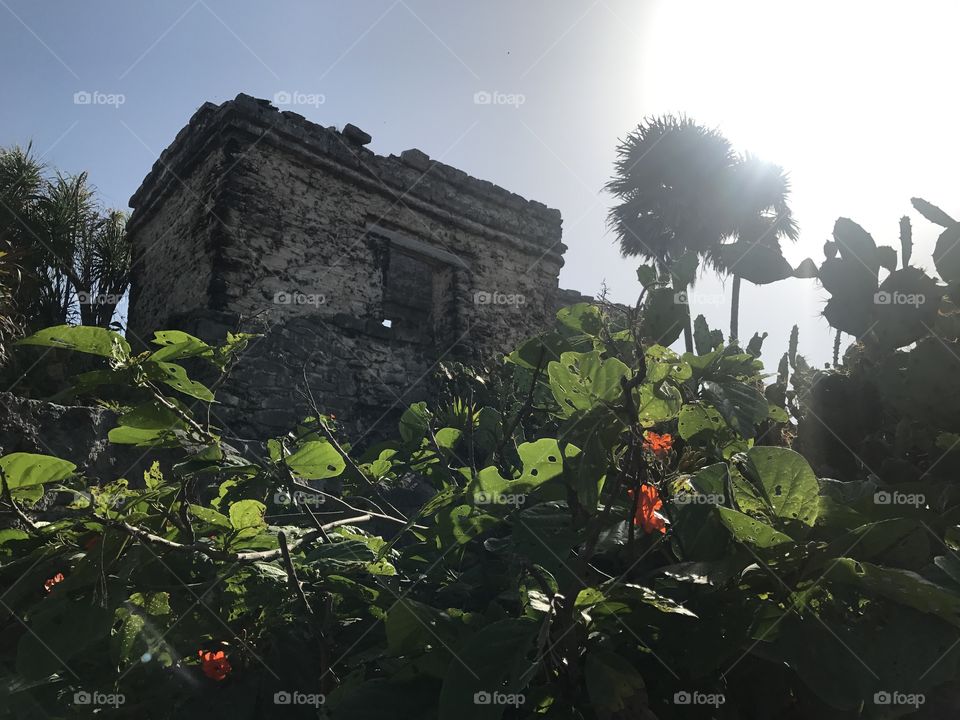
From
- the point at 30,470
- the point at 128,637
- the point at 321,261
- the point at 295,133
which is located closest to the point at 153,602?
the point at 128,637

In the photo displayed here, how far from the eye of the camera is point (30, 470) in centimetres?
92

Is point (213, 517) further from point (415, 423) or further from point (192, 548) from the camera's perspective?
point (415, 423)

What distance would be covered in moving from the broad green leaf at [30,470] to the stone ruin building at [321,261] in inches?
210

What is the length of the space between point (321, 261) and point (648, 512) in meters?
7.13

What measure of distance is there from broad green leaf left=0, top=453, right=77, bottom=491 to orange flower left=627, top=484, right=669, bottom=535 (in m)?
0.77

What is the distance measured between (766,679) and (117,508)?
34.6 inches

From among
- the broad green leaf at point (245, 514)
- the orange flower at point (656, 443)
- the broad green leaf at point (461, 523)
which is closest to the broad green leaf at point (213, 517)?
the broad green leaf at point (245, 514)

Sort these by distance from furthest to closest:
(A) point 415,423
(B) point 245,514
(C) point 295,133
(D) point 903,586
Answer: (C) point 295,133 → (A) point 415,423 → (B) point 245,514 → (D) point 903,586

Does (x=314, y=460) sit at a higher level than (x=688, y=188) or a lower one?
lower

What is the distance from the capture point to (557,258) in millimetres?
10039

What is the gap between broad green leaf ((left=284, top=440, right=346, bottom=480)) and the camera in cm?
109

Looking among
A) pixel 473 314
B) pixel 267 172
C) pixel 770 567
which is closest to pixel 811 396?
pixel 770 567

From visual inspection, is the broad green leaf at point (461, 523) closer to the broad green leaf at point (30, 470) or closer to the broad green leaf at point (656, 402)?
the broad green leaf at point (656, 402)

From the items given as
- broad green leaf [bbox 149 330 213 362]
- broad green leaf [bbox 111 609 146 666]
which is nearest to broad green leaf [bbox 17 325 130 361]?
broad green leaf [bbox 149 330 213 362]
